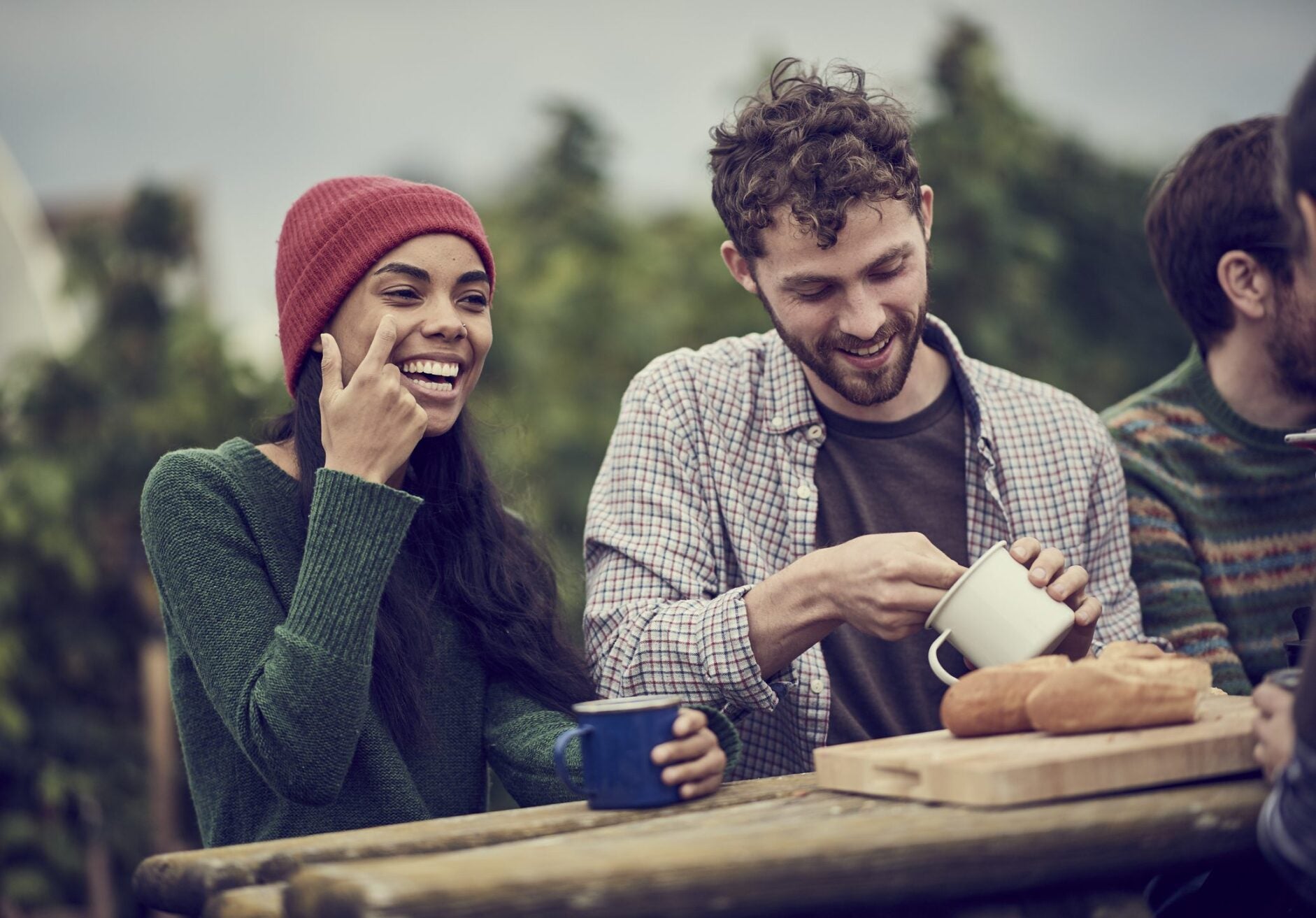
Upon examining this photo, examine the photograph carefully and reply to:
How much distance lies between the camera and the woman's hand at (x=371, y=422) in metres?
2.18

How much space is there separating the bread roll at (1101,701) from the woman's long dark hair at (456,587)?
1.01 m

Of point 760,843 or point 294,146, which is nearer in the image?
point 760,843

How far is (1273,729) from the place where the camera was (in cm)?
163

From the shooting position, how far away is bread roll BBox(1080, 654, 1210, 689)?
6.01ft

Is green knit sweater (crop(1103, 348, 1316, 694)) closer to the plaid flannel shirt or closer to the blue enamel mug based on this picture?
the plaid flannel shirt

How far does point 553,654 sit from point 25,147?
6936mm

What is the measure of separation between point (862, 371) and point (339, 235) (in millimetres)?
1037

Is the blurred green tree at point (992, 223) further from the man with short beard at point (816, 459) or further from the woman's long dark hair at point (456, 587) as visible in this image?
the woman's long dark hair at point (456, 587)

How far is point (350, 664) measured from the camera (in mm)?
2010

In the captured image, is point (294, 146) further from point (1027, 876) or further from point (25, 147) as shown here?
point (1027, 876)

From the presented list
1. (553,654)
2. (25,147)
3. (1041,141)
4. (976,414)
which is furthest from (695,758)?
(25,147)

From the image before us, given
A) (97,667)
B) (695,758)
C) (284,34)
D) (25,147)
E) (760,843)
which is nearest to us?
(760,843)

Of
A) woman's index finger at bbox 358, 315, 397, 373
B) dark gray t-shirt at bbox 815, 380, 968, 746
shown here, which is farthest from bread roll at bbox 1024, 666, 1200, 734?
woman's index finger at bbox 358, 315, 397, 373

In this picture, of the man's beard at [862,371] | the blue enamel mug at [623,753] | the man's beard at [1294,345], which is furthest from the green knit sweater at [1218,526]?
the blue enamel mug at [623,753]
